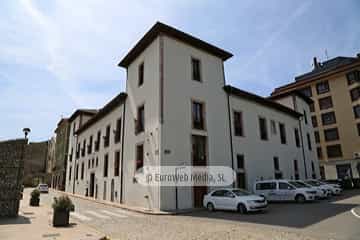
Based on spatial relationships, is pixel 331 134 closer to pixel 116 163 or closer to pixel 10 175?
pixel 116 163

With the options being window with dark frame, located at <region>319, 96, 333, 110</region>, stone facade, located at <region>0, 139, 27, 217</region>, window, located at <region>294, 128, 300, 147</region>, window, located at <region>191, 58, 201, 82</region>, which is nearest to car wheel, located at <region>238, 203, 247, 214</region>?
window, located at <region>191, 58, 201, 82</region>

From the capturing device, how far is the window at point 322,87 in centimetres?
4250

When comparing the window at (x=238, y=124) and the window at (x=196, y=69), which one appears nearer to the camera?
the window at (x=196, y=69)

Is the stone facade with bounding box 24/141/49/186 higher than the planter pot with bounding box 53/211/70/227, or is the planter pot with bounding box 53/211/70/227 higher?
the stone facade with bounding box 24/141/49/186

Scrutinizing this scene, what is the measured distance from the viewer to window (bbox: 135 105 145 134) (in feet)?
59.9

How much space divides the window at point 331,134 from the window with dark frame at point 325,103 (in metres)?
3.96

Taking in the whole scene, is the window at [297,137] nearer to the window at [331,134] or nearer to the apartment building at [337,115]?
the apartment building at [337,115]

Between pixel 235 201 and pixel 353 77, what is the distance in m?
37.1

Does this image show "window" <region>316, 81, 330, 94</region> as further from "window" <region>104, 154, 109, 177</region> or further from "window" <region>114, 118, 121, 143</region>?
"window" <region>104, 154, 109, 177</region>

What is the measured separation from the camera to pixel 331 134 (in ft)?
137

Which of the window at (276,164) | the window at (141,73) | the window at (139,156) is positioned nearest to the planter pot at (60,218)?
the window at (139,156)

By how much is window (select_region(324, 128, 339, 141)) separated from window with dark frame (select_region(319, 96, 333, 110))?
3.96 m

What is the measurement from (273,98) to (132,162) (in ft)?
74.2

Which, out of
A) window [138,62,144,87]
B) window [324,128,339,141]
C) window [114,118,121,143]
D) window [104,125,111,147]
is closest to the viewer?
window [138,62,144,87]
